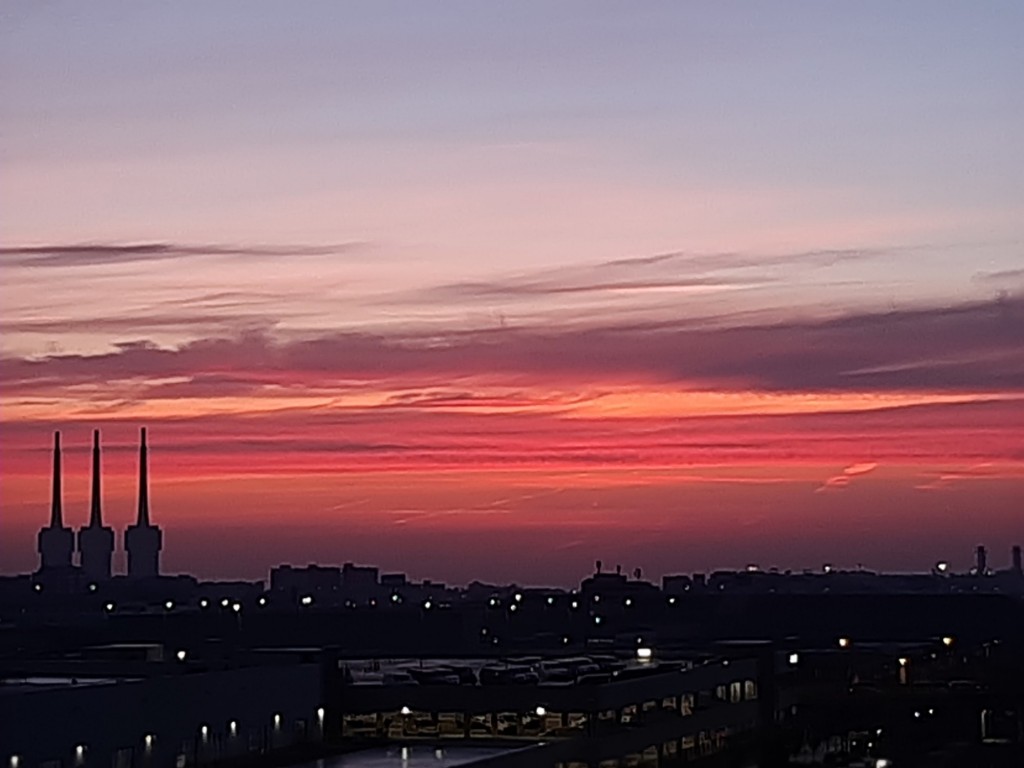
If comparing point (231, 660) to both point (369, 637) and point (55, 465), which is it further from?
point (55, 465)

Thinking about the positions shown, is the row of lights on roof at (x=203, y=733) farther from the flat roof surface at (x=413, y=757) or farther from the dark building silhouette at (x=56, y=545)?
the dark building silhouette at (x=56, y=545)

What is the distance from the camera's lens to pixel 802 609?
308ft

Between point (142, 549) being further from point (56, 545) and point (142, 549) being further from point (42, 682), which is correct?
point (42, 682)

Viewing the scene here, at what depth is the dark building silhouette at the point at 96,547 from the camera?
11531 centimetres

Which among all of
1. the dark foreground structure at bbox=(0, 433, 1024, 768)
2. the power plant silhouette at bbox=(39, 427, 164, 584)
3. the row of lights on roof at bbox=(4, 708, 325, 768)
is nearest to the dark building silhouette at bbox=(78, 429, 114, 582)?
the power plant silhouette at bbox=(39, 427, 164, 584)

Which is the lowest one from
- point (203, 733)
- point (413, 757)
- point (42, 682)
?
point (413, 757)

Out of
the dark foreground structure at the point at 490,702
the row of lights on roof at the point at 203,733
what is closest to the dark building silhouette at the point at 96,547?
the dark foreground structure at the point at 490,702

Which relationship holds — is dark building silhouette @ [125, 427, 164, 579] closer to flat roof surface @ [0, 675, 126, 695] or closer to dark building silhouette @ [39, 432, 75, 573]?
dark building silhouette @ [39, 432, 75, 573]

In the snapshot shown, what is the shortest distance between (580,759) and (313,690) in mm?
5923

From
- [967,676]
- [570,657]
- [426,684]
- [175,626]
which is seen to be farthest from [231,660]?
[175,626]

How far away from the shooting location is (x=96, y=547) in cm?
11781

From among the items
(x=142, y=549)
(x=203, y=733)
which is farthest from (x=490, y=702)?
(x=142, y=549)

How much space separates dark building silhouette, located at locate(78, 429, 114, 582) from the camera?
11531 cm

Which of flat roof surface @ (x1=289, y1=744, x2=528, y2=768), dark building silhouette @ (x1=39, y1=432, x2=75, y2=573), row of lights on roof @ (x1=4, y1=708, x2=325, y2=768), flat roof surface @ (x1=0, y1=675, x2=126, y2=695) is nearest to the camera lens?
row of lights on roof @ (x1=4, y1=708, x2=325, y2=768)
